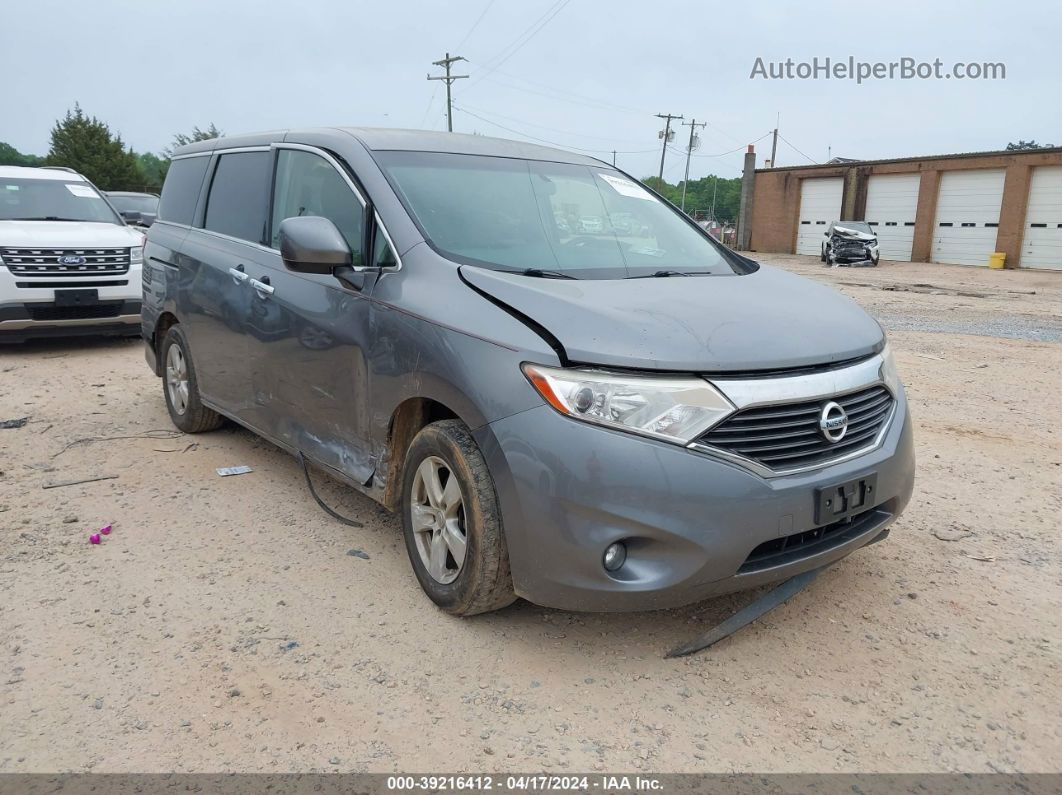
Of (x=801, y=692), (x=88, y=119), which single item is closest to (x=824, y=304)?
(x=801, y=692)

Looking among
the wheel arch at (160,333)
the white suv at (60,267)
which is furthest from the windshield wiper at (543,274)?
the white suv at (60,267)

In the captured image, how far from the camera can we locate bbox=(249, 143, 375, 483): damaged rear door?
11.5ft

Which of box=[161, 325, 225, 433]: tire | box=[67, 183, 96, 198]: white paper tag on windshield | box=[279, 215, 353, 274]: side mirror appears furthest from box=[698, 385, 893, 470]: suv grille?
box=[67, 183, 96, 198]: white paper tag on windshield

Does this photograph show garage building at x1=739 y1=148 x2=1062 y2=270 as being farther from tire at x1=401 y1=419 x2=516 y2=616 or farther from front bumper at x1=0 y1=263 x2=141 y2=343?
tire at x1=401 y1=419 x2=516 y2=616

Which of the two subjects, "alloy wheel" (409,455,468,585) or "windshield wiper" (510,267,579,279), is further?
"windshield wiper" (510,267,579,279)

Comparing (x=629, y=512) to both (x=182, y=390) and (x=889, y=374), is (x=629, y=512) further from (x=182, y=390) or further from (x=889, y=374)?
(x=182, y=390)

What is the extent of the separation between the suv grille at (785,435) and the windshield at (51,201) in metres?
8.88

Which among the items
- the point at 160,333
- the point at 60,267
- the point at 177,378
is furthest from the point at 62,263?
the point at 177,378

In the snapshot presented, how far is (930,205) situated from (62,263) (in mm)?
33857

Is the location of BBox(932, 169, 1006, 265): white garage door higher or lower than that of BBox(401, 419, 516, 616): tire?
higher

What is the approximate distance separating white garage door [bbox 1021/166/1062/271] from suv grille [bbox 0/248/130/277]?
31.9 m

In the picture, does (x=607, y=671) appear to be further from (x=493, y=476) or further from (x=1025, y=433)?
(x=1025, y=433)

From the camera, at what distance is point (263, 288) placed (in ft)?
13.5

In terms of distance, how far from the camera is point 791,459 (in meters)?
2.72
